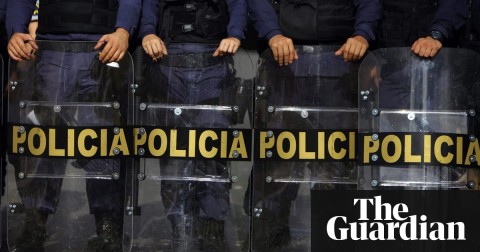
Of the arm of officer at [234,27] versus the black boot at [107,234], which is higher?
the arm of officer at [234,27]

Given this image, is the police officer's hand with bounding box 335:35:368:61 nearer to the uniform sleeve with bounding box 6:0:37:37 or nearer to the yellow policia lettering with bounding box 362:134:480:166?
the yellow policia lettering with bounding box 362:134:480:166

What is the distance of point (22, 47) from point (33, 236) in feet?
3.12

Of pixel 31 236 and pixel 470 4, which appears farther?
pixel 470 4

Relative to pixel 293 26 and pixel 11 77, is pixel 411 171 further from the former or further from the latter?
pixel 11 77

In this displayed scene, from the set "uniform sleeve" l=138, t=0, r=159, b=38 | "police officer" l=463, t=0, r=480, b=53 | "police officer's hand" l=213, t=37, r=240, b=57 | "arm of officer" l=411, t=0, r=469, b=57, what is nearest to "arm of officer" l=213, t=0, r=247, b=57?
"police officer's hand" l=213, t=37, r=240, b=57

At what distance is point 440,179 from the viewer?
411cm

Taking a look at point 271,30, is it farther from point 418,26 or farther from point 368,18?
point 418,26

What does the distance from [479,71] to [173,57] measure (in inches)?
60.0

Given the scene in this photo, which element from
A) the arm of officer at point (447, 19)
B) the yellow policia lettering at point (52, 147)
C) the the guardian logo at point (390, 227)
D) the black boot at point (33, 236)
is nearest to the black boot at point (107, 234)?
the black boot at point (33, 236)

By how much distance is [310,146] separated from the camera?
4.28 metres

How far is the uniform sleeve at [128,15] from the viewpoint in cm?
447

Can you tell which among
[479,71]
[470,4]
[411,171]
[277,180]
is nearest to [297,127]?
[277,180]

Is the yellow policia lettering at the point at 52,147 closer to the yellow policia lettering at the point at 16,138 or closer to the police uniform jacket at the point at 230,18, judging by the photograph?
the yellow policia lettering at the point at 16,138

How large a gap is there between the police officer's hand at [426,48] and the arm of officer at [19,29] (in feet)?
6.23
